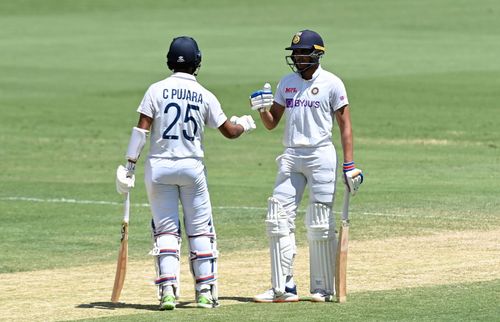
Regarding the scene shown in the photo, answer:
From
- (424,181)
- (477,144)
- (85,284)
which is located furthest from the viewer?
(477,144)

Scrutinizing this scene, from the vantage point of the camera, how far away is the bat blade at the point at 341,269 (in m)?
12.5

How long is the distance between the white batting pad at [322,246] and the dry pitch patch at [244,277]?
20.9 inches

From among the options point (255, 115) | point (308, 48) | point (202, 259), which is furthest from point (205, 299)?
point (255, 115)

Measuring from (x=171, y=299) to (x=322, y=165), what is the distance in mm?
1778

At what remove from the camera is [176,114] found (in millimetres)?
12328

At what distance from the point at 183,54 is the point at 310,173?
1.52 m

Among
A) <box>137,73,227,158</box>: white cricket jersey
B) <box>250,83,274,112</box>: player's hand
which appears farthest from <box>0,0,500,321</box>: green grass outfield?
<box>250,83,274,112</box>: player's hand

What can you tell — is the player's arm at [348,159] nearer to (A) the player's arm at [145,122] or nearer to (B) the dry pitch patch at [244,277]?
(B) the dry pitch patch at [244,277]

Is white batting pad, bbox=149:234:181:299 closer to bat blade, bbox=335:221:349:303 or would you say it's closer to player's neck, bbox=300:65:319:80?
bat blade, bbox=335:221:349:303

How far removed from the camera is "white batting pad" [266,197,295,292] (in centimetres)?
1269

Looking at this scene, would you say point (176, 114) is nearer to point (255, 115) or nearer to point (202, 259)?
point (202, 259)

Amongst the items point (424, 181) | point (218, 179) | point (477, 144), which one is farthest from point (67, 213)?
point (477, 144)

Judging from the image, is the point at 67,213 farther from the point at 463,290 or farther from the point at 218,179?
the point at 463,290

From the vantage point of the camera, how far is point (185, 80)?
1245 cm
